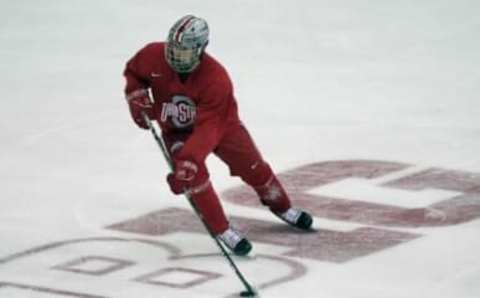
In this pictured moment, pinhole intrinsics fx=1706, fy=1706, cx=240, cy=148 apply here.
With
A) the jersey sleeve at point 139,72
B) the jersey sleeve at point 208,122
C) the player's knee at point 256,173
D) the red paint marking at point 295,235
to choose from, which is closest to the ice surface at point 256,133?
the red paint marking at point 295,235

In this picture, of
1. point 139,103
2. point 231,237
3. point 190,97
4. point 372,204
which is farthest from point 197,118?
point 372,204

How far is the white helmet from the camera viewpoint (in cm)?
790

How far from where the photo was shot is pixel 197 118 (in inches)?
311

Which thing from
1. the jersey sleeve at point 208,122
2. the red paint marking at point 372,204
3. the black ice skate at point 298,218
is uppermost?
the jersey sleeve at point 208,122

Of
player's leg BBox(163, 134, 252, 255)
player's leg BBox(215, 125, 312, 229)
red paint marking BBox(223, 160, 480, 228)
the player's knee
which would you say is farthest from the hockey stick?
red paint marking BBox(223, 160, 480, 228)

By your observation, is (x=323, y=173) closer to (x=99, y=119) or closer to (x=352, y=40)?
(x=99, y=119)

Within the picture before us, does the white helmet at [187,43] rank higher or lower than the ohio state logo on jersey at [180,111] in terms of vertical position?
higher

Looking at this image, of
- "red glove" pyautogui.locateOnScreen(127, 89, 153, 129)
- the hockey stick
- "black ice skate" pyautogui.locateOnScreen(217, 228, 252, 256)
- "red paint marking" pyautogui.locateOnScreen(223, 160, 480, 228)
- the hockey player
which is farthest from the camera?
"red paint marking" pyautogui.locateOnScreen(223, 160, 480, 228)

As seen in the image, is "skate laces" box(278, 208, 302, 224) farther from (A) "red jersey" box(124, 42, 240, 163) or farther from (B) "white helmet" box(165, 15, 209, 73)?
(B) "white helmet" box(165, 15, 209, 73)

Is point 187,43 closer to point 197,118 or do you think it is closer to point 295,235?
point 197,118

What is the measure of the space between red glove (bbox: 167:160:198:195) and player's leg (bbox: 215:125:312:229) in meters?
0.50

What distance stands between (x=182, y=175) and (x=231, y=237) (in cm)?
45

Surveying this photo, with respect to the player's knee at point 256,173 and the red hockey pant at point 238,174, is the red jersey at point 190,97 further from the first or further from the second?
the player's knee at point 256,173

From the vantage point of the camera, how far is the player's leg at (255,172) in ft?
27.3
